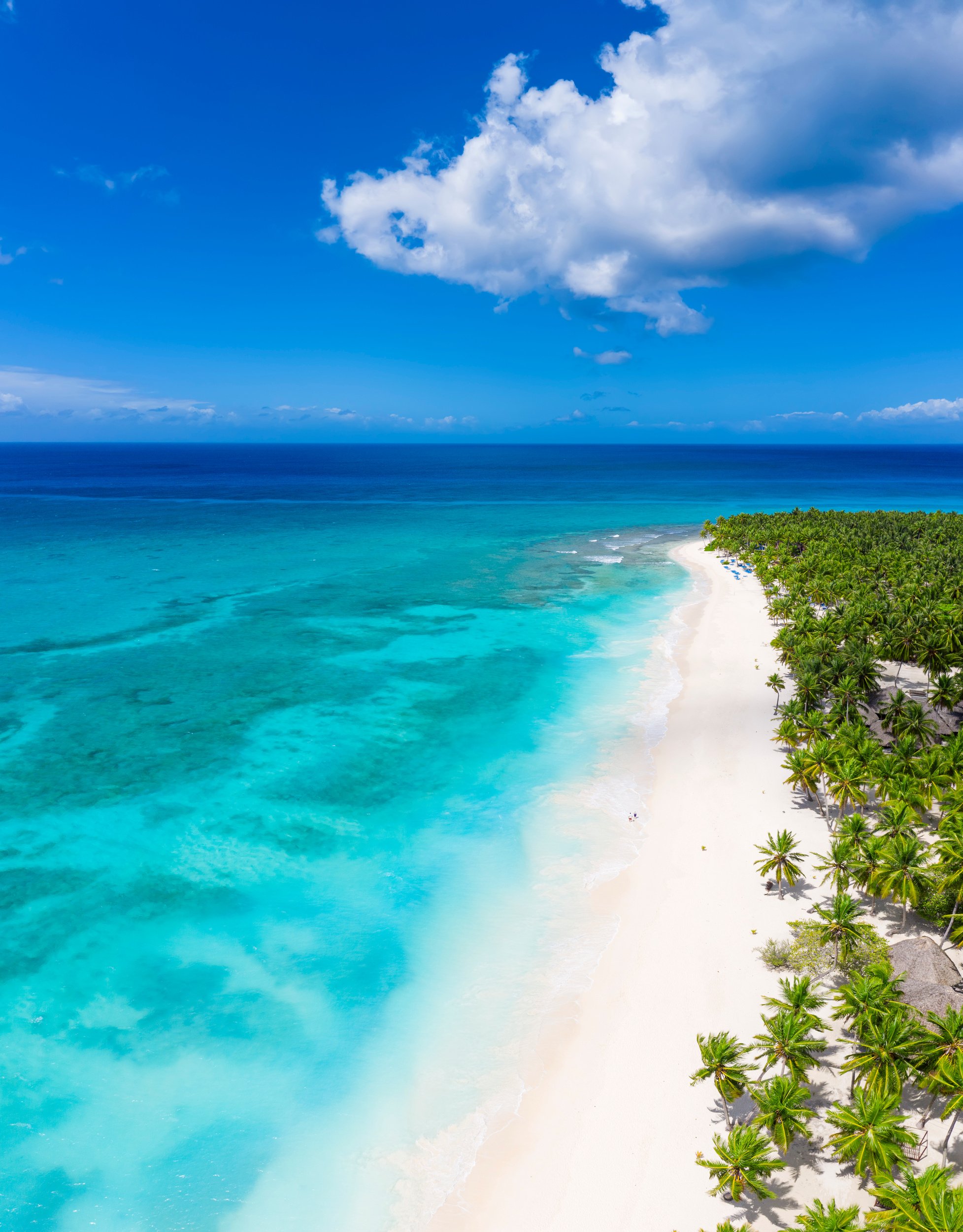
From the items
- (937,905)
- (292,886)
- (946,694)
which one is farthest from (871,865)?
(292,886)

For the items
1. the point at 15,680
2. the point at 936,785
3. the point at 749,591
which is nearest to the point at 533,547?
the point at 749,591

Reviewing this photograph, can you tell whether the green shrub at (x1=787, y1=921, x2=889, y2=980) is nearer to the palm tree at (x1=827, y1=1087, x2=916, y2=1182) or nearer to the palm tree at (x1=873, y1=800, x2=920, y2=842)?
the palm tree at (x1=873, y1=800, x2=920, y2=842)

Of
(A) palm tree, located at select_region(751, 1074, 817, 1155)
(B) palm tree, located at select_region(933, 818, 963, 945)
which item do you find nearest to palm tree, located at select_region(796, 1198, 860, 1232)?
(A) palm tree, located at select_region(751, 1074, 817, 1155)

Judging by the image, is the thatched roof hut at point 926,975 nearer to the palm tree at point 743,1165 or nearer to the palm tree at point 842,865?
the palm tree at point 842,865

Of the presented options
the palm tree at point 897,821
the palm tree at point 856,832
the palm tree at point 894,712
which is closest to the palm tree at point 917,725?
the palm tree at point 894,712

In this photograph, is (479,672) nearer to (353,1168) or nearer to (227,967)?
(227,967)

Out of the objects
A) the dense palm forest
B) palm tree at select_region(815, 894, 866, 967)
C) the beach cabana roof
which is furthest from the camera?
palm tree at select_region(815, 894, 866, 967)

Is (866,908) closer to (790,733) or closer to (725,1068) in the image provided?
(725,1068)
